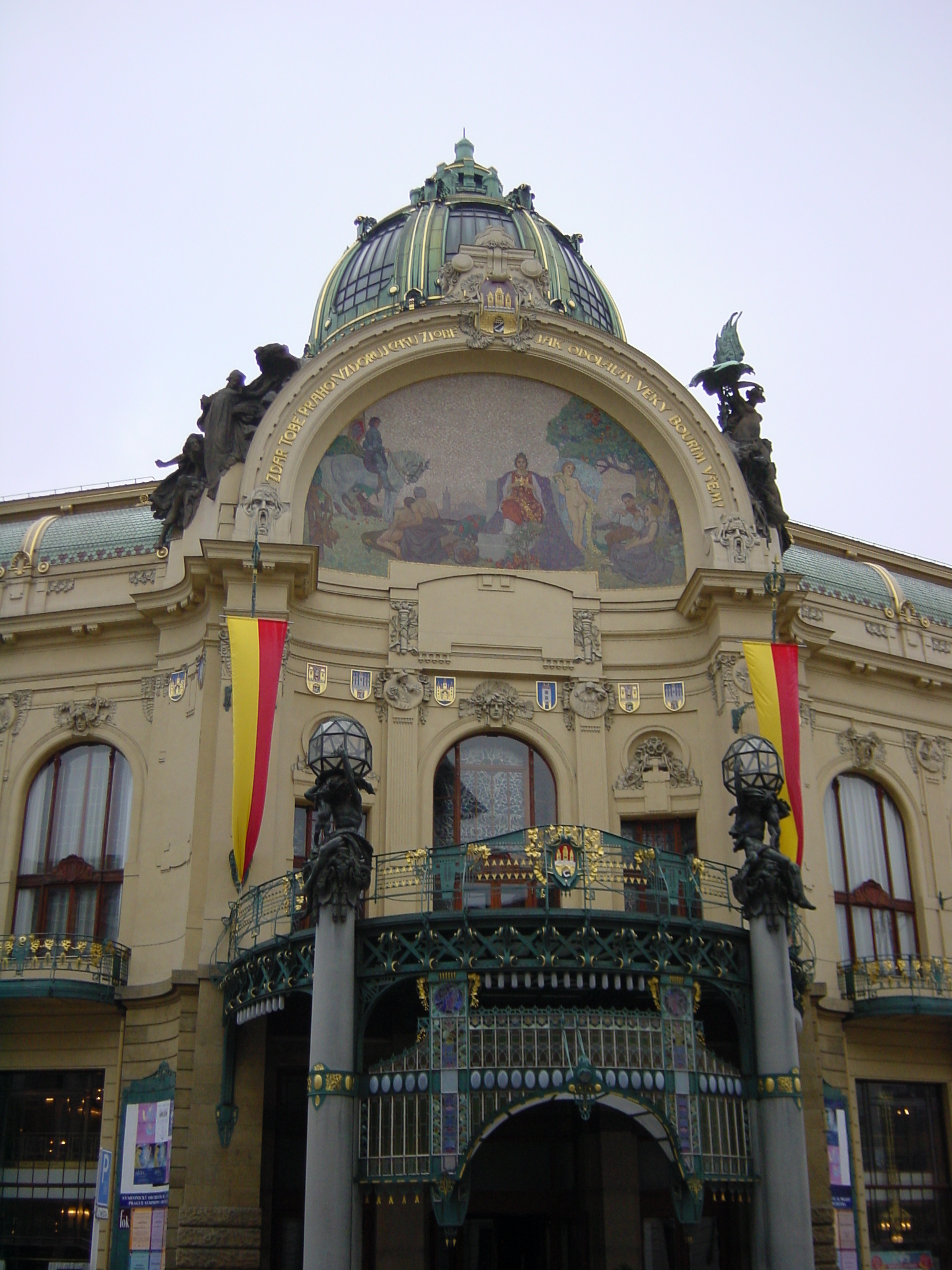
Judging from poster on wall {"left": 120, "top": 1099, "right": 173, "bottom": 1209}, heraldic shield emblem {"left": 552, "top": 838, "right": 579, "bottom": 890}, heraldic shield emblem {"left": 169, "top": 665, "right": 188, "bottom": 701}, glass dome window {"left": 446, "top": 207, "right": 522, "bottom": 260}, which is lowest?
poster on wall {"left": 120, "top": 1099, "right": 173, "bottom": 1209}

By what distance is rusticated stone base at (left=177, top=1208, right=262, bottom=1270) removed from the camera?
1881 centimetres

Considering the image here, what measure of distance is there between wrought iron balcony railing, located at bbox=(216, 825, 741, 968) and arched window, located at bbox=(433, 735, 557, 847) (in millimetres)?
1809

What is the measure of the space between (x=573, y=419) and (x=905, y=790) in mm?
9177

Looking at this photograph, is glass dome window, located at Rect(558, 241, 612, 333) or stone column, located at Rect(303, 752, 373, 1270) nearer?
stone column, located at Rect(303, 752, 373, 1270)

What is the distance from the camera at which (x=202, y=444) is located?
81.3 feet

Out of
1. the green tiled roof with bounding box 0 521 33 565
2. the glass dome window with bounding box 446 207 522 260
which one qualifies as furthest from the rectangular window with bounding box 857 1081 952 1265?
the glass dome window with bounding box 446 207 522 260

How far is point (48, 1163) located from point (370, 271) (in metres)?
21.5

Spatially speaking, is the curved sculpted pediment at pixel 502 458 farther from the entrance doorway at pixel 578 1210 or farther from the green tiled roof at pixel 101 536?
the entrance doorway at pixel 578 1210

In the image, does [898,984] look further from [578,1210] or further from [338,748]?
[338,748]

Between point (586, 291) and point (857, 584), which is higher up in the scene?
point (586, 291)

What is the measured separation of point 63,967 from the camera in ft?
70.9

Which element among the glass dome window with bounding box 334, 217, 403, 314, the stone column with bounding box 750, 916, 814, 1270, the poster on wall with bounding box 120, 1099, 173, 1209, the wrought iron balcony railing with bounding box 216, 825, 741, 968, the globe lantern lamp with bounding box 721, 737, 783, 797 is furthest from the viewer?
the glass dome window with bounding box 334, 217, 403, 314


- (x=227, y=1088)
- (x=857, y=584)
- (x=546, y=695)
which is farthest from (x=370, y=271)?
(x=227, y=1088)

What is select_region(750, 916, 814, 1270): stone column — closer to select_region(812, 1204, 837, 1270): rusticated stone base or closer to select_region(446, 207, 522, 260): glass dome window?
select_region(812, 1204, 837, 1270): rusticated stone base
